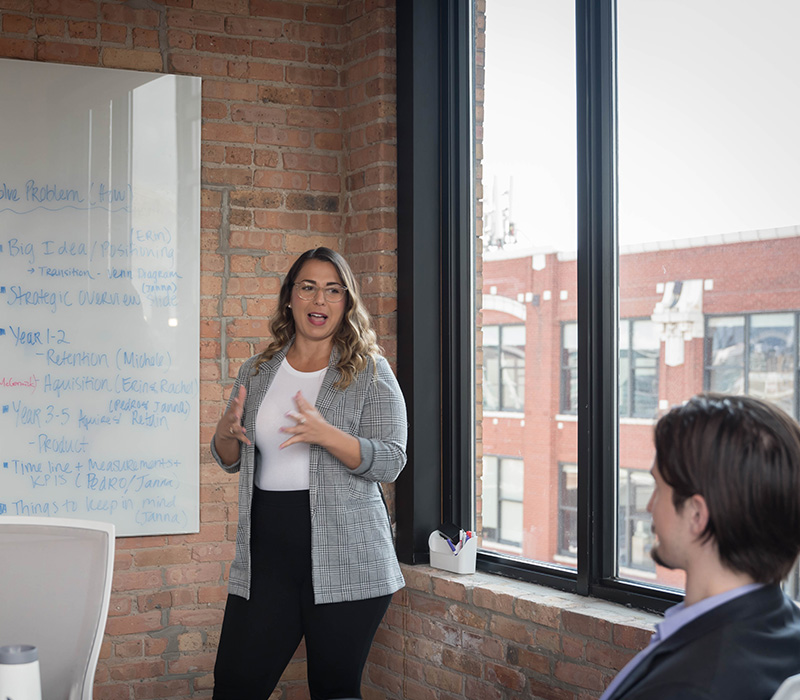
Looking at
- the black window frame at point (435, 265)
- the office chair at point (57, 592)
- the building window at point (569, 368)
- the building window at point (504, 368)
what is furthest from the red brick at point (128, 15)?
the office chair at point (57, 592)

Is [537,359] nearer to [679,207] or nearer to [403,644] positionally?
[679,207]

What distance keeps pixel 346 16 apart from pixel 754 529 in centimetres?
278

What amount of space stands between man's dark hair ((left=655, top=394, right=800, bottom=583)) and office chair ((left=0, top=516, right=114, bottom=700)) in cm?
128

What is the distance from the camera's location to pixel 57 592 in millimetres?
1821

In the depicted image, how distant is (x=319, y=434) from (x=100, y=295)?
129 cm

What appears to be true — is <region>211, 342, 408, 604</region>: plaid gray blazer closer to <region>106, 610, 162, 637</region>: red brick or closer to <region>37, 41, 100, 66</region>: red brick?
<region>106, 610, 162, 637</region>: red brick

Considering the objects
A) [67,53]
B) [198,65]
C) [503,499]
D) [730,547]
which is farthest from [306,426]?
[67,53]

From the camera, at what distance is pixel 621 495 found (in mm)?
2504

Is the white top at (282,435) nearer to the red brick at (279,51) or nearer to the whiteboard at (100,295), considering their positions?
the whiteboard at (100,295)

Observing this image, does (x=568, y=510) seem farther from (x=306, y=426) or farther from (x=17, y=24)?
(x=17, y=24)

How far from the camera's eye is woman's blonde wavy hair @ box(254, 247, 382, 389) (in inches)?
90.4

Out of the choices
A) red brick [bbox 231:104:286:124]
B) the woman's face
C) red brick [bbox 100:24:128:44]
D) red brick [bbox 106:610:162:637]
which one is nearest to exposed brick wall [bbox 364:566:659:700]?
red brick [bbox 106:610:162:637]

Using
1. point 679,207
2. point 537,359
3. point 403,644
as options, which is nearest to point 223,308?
point 537,359

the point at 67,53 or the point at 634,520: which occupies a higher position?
the point at 67,53
